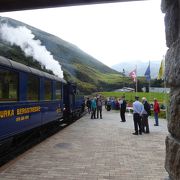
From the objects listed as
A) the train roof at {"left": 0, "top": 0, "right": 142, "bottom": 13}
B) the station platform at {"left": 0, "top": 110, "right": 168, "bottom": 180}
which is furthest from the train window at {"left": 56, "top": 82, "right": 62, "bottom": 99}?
the train roof at {"left": 0, "top": 0, "right": 142, "bottom": 13}

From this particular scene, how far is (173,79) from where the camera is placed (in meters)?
2.37

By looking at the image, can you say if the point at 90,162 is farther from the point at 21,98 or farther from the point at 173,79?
the point at 173,79

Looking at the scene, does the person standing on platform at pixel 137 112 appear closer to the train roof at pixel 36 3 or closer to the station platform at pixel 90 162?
the station platform at pixel 90 162

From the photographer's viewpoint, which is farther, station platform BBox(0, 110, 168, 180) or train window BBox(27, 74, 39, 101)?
train window BBox(27, 74, 39, 101)

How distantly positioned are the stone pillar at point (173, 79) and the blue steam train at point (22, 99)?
6.41 m

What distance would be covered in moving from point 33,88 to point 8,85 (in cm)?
273

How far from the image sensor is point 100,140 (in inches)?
507

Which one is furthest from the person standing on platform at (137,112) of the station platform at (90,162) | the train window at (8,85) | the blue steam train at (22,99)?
the train window at (8,85)

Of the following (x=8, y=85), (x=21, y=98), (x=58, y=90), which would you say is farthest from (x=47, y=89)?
(x=8, y=85)

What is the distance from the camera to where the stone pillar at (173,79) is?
2.29 m

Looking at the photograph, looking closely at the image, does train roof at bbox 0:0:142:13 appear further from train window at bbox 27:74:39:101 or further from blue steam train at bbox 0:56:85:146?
train window at bbox 27:74:39:101

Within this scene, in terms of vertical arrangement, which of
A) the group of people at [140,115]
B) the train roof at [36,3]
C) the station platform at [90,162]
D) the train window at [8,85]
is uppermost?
the train roof at [36,3]

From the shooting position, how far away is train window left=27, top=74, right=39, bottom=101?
11.2 m

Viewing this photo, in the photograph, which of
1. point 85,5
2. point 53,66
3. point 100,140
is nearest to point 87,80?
point 53,66
